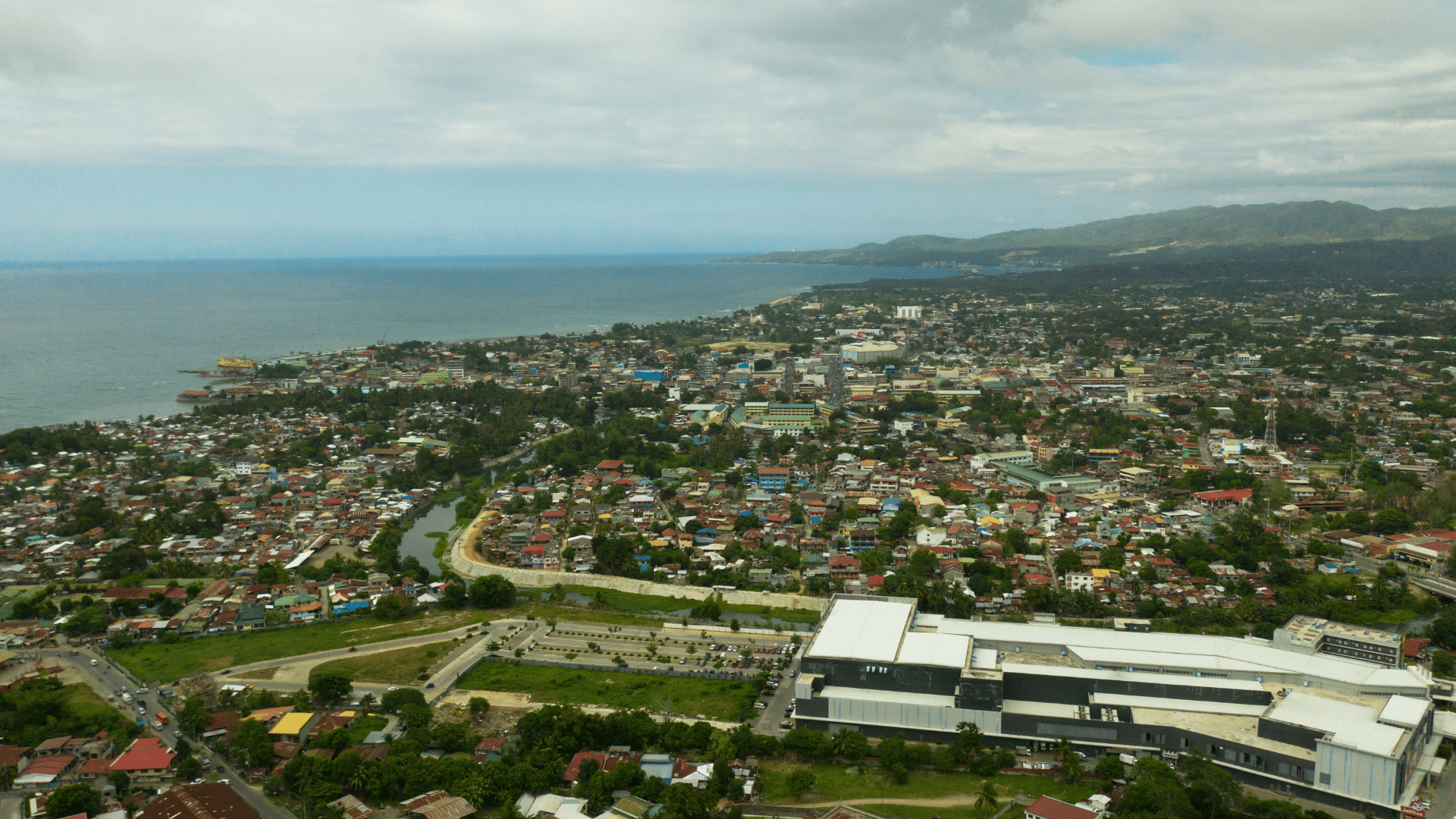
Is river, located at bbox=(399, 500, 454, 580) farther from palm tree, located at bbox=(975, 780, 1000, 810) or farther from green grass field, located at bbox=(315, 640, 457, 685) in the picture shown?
palm tree, located at bbox=(975, 780, 1000, 810)

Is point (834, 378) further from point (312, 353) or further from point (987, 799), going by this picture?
point (987, 799)

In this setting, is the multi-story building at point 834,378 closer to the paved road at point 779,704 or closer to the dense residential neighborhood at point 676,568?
the dense residential neighborhood at point 676,568

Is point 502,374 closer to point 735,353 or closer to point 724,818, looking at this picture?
point 735,353

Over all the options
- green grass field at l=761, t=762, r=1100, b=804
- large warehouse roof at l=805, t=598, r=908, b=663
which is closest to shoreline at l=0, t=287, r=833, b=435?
large warehouse roof at l=805, t=598, r=908, b=663

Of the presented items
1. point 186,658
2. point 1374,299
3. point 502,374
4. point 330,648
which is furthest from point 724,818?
point 1374,299

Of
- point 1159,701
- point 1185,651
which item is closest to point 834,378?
point 1185,651
